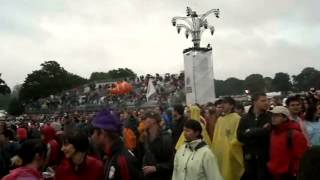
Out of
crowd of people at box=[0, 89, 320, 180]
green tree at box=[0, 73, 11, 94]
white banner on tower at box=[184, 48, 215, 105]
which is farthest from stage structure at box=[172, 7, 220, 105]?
green tree at box=[0, 73, 11, 94]

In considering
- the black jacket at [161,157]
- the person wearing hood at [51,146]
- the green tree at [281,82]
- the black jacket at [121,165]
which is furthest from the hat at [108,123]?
the green tree at [281,82]

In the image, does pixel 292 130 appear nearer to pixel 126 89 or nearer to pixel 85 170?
pixel 85 170

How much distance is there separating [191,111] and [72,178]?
17.9 ft

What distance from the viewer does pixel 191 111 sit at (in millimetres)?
10867

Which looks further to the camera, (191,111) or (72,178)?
(191,111)

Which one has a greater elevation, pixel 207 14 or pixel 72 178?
pixel 207 14

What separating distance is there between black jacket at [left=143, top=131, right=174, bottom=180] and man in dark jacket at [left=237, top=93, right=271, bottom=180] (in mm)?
1341

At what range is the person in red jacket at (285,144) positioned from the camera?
288 inches

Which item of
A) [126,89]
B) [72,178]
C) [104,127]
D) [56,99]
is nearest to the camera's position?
[104,127]

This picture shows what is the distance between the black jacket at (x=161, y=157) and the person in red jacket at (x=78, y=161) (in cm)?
196

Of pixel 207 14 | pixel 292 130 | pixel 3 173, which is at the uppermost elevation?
pixel 207 14

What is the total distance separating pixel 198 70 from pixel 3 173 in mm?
19979

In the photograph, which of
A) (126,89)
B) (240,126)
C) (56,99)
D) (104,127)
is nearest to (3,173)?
(240,126)

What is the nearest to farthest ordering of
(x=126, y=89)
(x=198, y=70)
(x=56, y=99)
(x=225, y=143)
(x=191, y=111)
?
1. (x=225, y=143)
2. (x=191, y=111)
3. (x=198, y=70)
4. (x=126, y=89)
5. (x=56, y=99)
